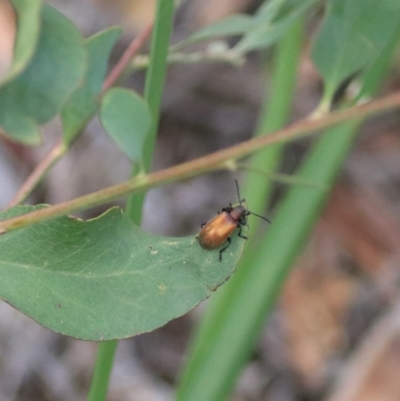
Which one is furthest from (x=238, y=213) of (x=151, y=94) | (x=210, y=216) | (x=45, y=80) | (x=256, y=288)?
(x=210, y=216)

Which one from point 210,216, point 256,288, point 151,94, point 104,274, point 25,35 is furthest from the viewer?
point 210,216

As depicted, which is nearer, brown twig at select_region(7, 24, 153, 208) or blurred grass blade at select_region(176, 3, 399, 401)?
brown twig at select_region(7, 24, 153, 208)

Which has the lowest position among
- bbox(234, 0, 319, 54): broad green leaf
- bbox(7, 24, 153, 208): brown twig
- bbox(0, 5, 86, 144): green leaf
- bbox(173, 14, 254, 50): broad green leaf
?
bbox(0, 5, 86, 144): green leaf

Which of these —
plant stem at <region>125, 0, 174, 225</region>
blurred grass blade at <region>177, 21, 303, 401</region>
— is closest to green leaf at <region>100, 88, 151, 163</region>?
plant stem at <region>125, 0, 174, 225</region>

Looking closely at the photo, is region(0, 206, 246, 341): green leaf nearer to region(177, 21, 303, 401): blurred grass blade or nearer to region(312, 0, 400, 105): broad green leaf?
region(312, 0, 400, 105): broad green leaf

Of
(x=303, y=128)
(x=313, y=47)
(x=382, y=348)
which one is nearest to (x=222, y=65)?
(x=382, y=348)

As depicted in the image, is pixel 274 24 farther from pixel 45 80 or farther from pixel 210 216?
pixel 210 216

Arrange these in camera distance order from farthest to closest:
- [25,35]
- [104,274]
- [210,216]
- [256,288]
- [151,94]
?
[210,216], [256,288], [151,94], [104,274], [25,35]
